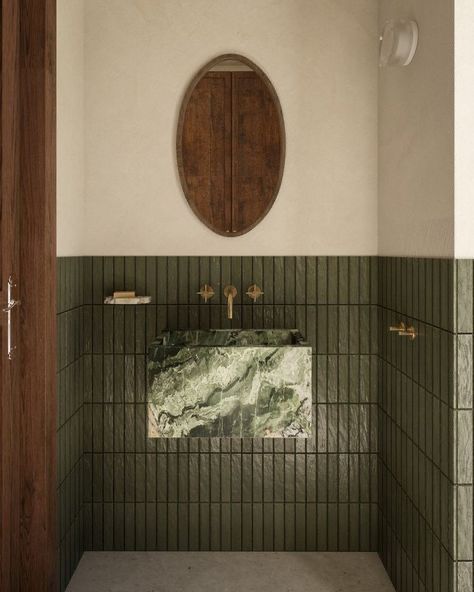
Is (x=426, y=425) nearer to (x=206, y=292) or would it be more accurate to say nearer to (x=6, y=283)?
(x=206, y=292)

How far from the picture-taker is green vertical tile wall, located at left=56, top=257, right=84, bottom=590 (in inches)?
101

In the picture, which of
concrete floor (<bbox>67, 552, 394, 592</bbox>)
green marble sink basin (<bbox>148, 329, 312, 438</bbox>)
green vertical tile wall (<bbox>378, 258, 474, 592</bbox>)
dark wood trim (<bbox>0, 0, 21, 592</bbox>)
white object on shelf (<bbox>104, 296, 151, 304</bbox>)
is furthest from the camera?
white object on shelf (<bbox>104, 296, 151, 304</bbox>)

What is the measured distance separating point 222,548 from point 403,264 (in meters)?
1.52

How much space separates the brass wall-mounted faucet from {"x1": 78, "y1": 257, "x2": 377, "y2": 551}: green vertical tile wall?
0.08m

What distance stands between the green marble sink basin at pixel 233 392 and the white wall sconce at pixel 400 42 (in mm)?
1105

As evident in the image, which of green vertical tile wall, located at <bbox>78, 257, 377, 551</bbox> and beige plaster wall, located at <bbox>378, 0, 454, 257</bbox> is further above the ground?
beige plaster wall, located at <bbox>378, 0, 454, 257</bbox>

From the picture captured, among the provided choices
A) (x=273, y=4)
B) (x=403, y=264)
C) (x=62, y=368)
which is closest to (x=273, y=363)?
(x=403, y=264)

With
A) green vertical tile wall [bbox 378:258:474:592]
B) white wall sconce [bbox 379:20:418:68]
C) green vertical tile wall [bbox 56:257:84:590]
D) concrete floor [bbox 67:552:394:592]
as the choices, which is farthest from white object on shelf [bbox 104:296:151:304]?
white wall sconce [bbox 379:20:418:68]

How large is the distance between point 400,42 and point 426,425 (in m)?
1.35

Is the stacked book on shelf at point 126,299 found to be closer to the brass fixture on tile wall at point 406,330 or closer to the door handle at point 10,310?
the door handle at point 10,310

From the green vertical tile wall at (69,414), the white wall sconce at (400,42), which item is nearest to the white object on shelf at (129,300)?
the green vertical tile wall at (69,414)

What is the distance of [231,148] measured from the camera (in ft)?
9.82

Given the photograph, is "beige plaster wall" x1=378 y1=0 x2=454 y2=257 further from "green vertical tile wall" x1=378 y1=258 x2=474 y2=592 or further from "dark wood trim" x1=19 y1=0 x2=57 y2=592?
"dark wood trim" x1=19 y1=0 x2=57 y2=592

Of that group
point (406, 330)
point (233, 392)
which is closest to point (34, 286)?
point (233, 392)
